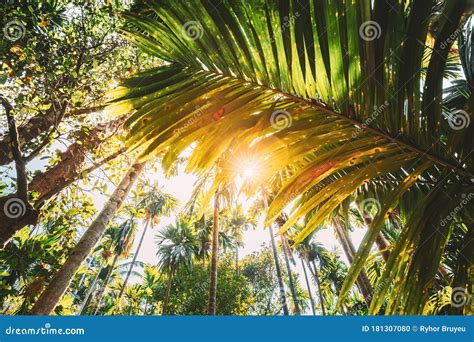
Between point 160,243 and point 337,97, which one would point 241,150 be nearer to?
point 337,97

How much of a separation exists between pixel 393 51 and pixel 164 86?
811 millimetres

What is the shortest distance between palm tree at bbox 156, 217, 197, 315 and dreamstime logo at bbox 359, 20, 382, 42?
79.2 feet

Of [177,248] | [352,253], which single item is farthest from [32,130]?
[177,248]

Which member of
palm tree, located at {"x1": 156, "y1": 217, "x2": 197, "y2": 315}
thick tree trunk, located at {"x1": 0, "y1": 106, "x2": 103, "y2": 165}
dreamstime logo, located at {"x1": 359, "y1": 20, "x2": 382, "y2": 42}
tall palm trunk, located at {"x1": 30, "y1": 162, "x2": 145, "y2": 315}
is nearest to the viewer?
dreamstime logo, located at {"x1": 359, "y1": 20, "x2": 382, "y2": 42}

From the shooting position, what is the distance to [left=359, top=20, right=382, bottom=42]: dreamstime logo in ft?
3.22

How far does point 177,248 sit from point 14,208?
23584 mm

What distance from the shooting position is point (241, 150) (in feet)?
3.79

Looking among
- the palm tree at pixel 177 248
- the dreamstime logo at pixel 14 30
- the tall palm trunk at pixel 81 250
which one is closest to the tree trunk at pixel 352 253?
the tall palm trunk at pixel 81 250
